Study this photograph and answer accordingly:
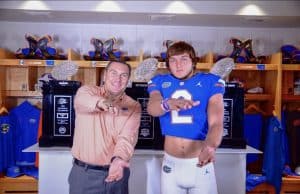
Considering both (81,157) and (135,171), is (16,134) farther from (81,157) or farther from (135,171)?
(81,157)

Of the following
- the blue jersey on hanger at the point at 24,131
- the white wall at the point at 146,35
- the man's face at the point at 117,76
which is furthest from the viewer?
the white wall at the point at 146,35

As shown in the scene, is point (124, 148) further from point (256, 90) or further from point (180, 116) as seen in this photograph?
point (256, 90)

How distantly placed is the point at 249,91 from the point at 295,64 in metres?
0.58

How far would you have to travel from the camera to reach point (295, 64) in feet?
12.1

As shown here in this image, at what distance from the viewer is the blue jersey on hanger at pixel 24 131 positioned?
3.69 meters

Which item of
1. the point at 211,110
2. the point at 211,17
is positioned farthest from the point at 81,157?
the point at 211,17

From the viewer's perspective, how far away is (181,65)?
1887 mm

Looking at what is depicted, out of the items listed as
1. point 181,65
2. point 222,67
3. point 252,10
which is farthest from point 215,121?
point 252,10

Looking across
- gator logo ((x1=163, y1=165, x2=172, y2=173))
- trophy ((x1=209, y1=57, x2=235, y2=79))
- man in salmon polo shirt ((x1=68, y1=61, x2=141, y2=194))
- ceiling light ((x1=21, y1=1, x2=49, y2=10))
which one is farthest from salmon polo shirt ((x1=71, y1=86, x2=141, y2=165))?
ceiling light ((x1=21, y1=1, x2=49, y2=10))

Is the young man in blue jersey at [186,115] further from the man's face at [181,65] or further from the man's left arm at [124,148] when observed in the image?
the man's left arm at [124,148]

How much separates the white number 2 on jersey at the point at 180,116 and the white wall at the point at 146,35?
2373 mm

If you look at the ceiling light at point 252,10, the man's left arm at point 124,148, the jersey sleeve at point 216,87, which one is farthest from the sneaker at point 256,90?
the man's left arm at point 124,148

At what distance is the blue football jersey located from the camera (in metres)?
1.88

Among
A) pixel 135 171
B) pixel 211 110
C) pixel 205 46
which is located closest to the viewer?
pixel 211 110
